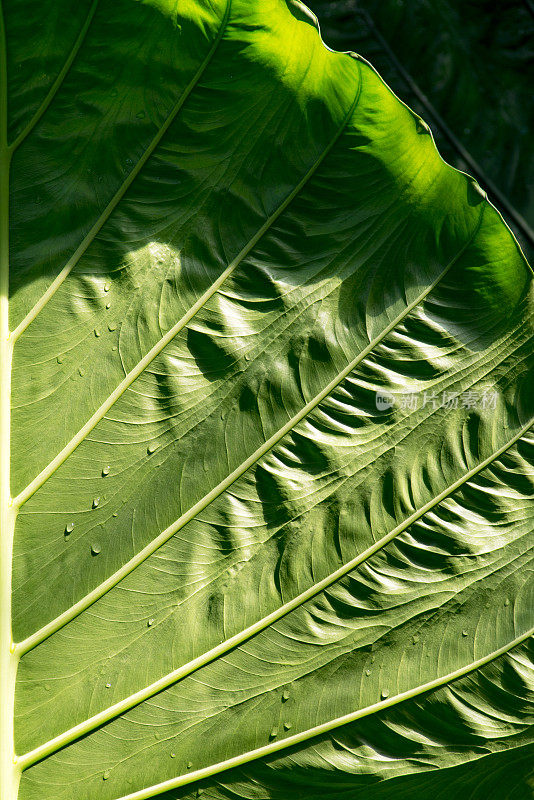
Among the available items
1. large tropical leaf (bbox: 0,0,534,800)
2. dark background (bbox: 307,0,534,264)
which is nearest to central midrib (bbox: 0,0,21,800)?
large tropical leaf (bbox: 0,0,534,800)

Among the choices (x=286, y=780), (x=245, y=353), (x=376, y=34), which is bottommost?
(x=286, y=780)

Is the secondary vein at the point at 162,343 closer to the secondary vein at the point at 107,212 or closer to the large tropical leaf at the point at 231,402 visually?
the large tropical leaf at the point at 231,402

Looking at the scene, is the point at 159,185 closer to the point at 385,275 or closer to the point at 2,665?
the point at 385,275

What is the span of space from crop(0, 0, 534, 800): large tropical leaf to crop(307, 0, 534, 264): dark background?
468mm

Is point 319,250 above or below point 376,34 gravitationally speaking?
below

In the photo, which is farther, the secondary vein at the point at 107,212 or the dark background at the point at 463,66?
the dark background at the point at 463,66

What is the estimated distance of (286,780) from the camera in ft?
2.42

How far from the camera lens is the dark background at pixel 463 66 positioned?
3.51ft

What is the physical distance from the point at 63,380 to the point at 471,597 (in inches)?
22.5

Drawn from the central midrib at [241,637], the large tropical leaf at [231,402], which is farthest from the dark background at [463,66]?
the central midrib at [241,637]

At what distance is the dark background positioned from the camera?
107cm

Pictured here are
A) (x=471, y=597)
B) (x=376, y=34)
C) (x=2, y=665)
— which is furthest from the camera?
(x=376, y=34)

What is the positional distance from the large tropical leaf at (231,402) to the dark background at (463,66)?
0.47m

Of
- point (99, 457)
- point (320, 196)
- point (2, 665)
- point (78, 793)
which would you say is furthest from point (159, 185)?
point (78, 793)
